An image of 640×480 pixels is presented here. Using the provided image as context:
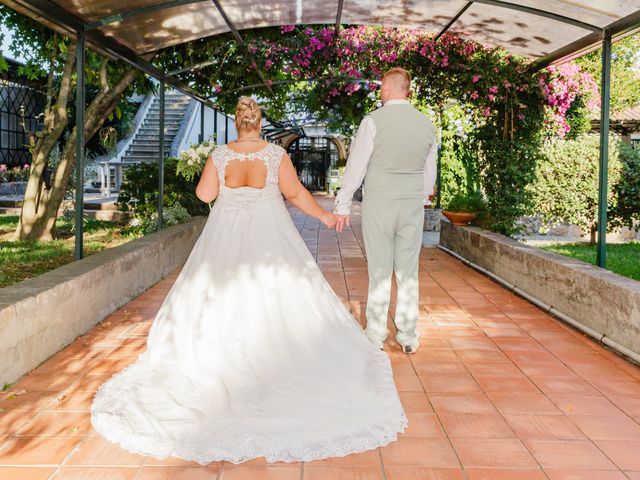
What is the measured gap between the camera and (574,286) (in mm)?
5078

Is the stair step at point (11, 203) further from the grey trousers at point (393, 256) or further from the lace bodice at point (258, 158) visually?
the grey trousers at point (393, 256)

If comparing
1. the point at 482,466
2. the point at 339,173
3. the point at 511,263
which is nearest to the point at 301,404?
the point at 482,466

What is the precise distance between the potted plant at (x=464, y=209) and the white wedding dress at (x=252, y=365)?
5.39m

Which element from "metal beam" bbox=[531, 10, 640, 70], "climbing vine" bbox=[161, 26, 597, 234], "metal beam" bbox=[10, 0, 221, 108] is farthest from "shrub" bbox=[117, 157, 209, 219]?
"metal beam" bbox=[531, 10, 640, 70]

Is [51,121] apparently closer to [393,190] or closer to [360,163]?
[360,163]

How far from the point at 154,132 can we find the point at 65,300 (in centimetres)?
1632

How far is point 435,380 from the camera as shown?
380cm

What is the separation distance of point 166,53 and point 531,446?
26.0ft

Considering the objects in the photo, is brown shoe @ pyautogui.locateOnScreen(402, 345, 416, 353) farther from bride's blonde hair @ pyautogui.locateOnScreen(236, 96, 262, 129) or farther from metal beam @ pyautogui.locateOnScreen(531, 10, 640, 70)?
metal beam @ pyautogui.locateOnScreen(531, 10, 640, 70)

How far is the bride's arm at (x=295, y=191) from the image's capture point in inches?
152

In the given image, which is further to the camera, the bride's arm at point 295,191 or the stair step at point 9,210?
the stair step at point 9,210

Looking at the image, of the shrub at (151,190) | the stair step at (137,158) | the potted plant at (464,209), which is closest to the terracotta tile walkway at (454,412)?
the potted plant at (464,209)

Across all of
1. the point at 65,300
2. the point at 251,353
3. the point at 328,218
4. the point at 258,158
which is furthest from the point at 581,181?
the point at 65,300

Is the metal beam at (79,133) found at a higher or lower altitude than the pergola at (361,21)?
lower
